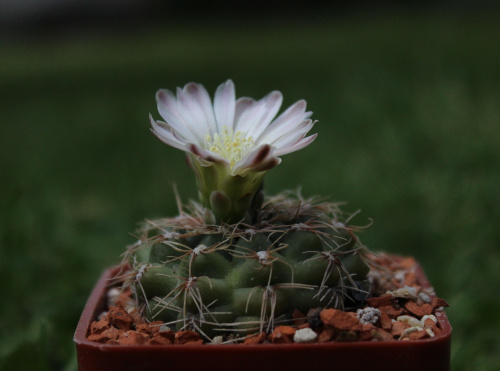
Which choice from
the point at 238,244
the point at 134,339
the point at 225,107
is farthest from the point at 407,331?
the point at 225,107

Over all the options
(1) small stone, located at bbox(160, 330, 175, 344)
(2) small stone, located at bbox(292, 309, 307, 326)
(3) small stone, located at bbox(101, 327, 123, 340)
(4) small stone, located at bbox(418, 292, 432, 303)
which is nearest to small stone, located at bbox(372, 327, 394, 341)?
(2) small stone, located at bbox(292, 309, 307, 326)

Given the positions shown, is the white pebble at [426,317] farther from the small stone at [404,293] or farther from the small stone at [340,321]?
the small stone at [340,321]

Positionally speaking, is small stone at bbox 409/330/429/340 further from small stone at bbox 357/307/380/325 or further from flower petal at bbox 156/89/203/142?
flower petal at bbox 156/89/203/142

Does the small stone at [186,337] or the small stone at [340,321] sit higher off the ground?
the small stone at [340,321]

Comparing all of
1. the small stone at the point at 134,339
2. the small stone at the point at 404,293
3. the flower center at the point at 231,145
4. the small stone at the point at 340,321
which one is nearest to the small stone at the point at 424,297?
the small stone at the point at 404,293

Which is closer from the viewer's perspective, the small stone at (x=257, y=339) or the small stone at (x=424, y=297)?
the small stone at (x=257, y=339)

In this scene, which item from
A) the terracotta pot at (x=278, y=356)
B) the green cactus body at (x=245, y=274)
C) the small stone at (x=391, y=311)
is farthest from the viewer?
the small stone at (x=391, y=311)

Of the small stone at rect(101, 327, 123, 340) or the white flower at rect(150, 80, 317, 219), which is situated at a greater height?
the white flower at rect(150, 80, 317, 219)
